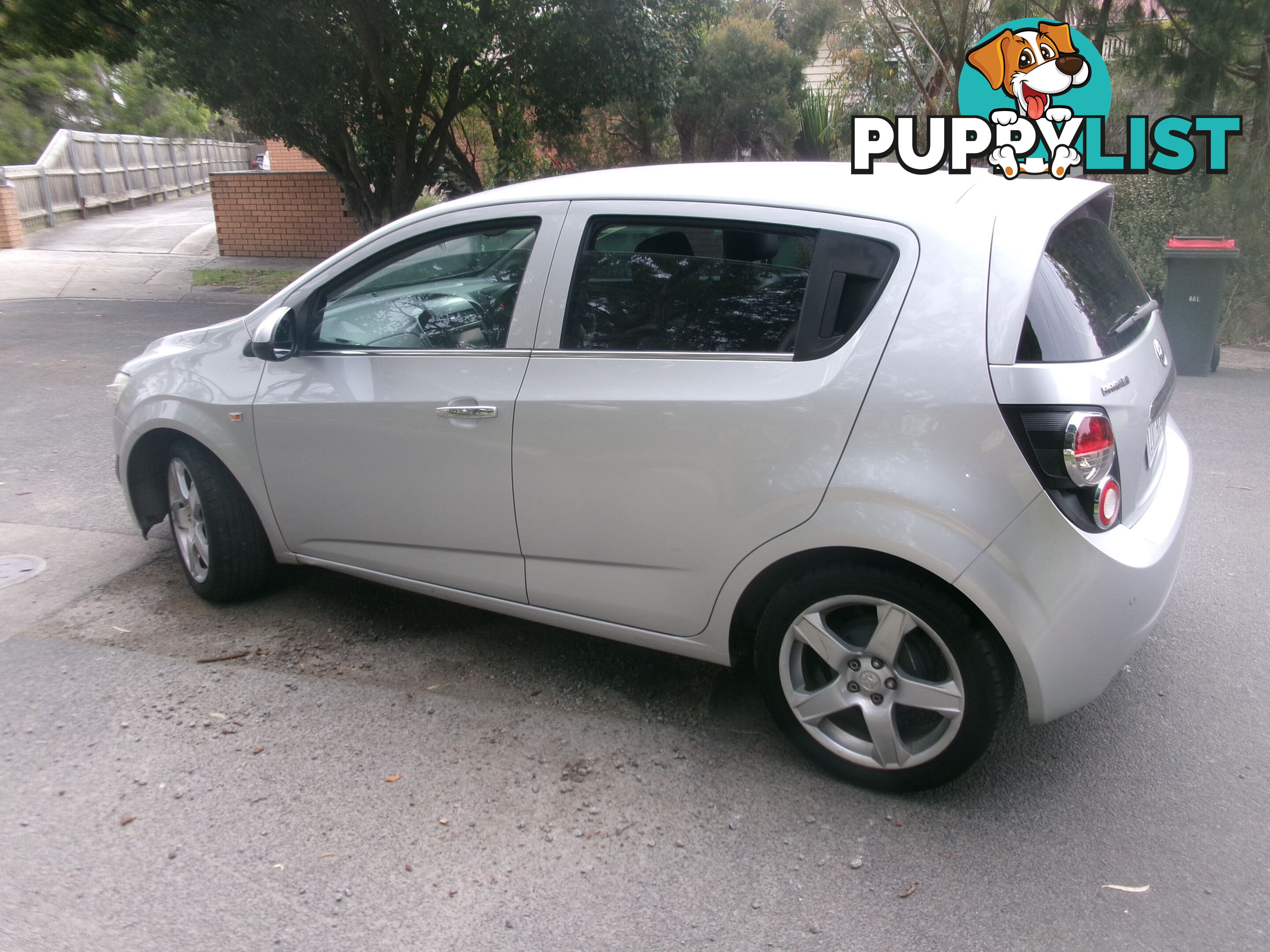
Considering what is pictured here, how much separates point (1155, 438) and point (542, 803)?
218 centimetres

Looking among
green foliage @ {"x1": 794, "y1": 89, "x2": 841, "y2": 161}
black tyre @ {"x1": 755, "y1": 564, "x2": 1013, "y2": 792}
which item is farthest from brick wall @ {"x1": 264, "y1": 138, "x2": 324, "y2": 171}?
black tyre @ {"x1": 755, "y1": 564, "x2": 1013, "y2": 792}

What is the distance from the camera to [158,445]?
439 centimetres

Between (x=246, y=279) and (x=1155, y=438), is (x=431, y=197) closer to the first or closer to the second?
(x=246, y=279)

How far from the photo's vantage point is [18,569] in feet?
15.6

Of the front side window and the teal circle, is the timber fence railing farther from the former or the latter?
the front side window

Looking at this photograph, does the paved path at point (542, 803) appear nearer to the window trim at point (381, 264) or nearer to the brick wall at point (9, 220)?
the window trim at point (381, 264)

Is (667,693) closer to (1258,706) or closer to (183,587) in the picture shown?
(1258,706)

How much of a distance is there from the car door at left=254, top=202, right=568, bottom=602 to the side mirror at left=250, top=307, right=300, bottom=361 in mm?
39

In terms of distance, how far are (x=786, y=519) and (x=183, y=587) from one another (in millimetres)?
3002

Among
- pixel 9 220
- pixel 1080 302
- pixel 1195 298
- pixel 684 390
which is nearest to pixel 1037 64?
pixel 1195 298

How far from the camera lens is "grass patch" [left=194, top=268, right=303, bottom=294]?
45.8 ft

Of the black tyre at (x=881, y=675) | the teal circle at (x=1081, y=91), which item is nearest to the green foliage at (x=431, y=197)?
the teal circle at (x=1081, y=91)

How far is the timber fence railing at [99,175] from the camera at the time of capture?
20719 millimetres

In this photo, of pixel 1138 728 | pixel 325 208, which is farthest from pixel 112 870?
pixel 325 208
